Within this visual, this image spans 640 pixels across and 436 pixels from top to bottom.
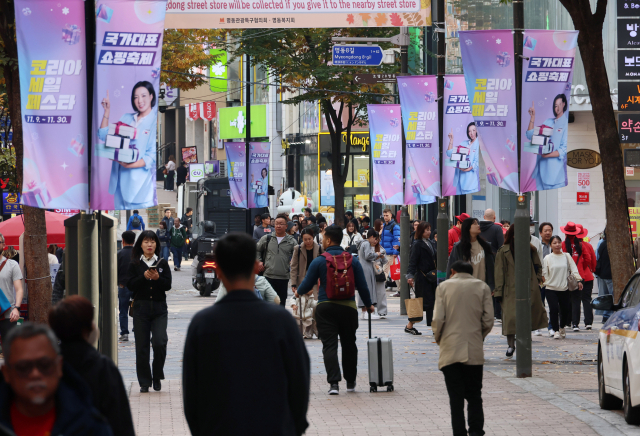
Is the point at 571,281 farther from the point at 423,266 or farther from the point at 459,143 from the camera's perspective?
the point at 459,143

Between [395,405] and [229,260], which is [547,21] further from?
[229,260]

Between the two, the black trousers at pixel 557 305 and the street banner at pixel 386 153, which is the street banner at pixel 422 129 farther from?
the black trousers at pixel 557 305

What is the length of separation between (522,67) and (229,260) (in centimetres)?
836

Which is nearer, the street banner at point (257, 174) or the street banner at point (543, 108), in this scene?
the street banner at point (543, 108)

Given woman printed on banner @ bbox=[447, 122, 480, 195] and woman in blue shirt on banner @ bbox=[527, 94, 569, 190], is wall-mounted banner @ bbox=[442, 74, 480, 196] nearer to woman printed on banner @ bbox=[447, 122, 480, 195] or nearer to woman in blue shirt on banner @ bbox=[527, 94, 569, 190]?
woman printed on banner @ bbox=[447, 122, 480, 195]

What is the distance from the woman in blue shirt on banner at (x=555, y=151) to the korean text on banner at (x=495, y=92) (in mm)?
249

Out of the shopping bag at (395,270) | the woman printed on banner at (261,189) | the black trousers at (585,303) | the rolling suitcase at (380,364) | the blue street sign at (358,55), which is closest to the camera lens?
the rolling suitcase at (380,364)

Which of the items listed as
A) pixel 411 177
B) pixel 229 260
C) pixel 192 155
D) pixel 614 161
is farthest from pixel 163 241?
pixel 192 155

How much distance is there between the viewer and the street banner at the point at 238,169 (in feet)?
102

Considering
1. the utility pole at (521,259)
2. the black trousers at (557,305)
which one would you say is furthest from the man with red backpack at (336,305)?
the black trousers at (557,305)

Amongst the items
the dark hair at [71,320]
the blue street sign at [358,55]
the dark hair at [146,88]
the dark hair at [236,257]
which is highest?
the blue street sign at [358,55]

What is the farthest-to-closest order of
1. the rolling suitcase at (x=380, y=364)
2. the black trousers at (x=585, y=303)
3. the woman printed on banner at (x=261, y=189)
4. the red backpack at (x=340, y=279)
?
the woman printed on banner at (x=261, y=189)
the black trousers at (x=585, y=303)
the rolling suitcase at (x=380, y=364)
the red backpack at (x=340, y=279)

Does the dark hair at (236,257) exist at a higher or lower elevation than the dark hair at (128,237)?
higher

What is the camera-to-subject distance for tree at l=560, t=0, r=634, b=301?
516 inches
